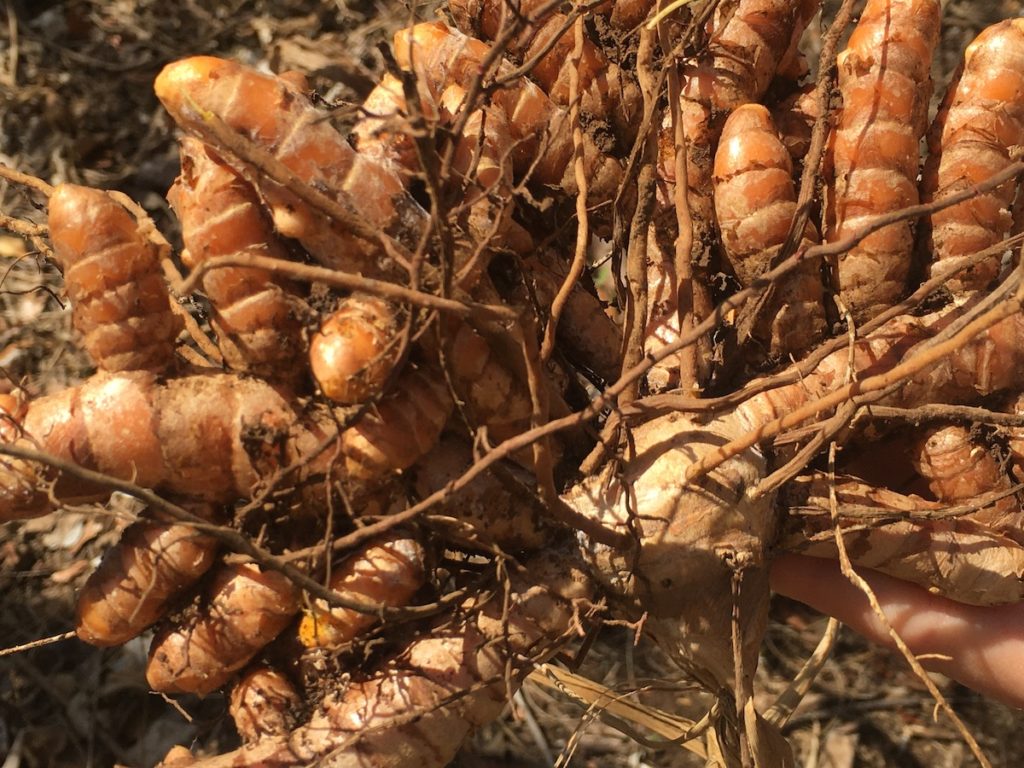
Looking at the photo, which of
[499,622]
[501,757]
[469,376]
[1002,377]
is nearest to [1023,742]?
[501,757]

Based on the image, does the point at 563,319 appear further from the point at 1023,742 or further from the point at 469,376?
the point at 1023,742

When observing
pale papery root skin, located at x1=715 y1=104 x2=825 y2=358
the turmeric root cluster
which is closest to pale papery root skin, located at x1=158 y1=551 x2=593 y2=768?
the turmeric root cluster

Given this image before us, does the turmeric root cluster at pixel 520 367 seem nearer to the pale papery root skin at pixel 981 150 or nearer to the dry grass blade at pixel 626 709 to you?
the pale papery root skin at pixel 981 150

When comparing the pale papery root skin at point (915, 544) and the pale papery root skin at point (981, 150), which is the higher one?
the pale papery root skin at point (981, 150)

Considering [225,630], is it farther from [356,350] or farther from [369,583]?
[356,350]

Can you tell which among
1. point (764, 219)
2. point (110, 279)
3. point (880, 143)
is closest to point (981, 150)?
point (880, 143)

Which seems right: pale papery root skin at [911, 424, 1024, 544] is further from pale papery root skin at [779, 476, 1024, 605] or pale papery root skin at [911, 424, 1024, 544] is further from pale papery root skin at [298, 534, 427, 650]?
pale papery root skin at [298, 534, 427, 650]

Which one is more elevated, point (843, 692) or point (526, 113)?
point (526, 113)

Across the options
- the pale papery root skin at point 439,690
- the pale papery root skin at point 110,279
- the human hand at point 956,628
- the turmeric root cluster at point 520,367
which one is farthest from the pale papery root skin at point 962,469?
the pale papery root skin at point 110,279

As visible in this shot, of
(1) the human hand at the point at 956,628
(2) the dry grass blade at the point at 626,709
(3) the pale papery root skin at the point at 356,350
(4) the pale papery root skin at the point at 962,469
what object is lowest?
(2) the dry grass blade at the point at 626,709
